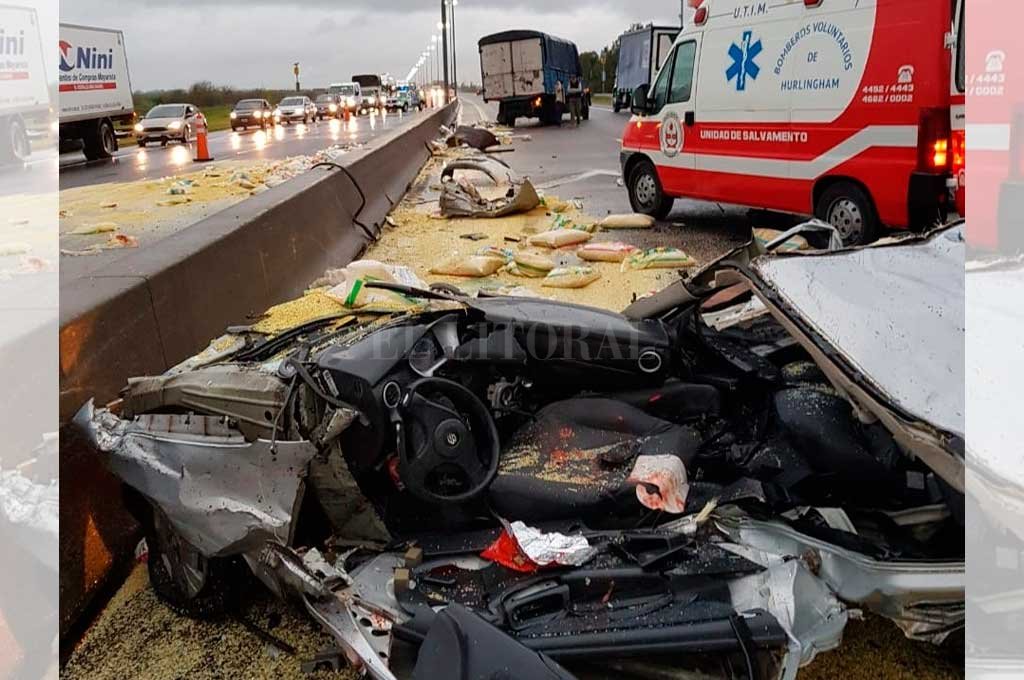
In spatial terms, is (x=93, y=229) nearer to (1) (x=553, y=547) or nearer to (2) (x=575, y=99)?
(1) (x=553, y=547)

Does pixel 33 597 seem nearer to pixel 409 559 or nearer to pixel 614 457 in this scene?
pixel 409 559

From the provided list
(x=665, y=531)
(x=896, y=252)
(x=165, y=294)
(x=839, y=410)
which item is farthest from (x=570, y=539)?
(x=165, y=294)

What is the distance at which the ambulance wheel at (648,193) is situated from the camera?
11.5 metres

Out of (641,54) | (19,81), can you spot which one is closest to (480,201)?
(19,81)

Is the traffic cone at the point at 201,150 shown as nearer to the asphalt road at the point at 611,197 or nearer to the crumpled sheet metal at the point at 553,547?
the asphalt road at the point at 611,197

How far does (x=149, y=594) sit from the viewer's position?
10.8ft

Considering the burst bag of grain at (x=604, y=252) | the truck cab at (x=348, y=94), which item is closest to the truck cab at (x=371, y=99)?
the truck cab at (x=348, y=94)

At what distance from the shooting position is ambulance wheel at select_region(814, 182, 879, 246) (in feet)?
27.7

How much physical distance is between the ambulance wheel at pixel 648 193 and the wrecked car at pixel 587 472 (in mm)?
8110

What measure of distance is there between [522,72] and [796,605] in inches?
1588

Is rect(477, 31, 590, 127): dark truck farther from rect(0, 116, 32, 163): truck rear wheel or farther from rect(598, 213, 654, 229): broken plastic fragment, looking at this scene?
rect(598, 213, 654, 229): broken plastic fragment

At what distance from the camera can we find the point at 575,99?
43.6 meters

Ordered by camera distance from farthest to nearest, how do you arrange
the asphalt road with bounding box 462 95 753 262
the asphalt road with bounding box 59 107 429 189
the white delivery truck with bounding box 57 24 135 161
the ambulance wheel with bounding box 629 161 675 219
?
1. the white delivery truck with bounding box 57 24 135 161
2. the asphalt road with bounding box 59 107 429 189
3. the ambulance wheel with bounding box 629 161 675 219
4. the asphalt road with bounding box 462 95 753 262

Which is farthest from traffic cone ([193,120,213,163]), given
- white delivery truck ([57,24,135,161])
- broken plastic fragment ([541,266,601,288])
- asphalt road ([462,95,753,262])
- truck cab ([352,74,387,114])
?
truck cab ([352,74,387,114])
